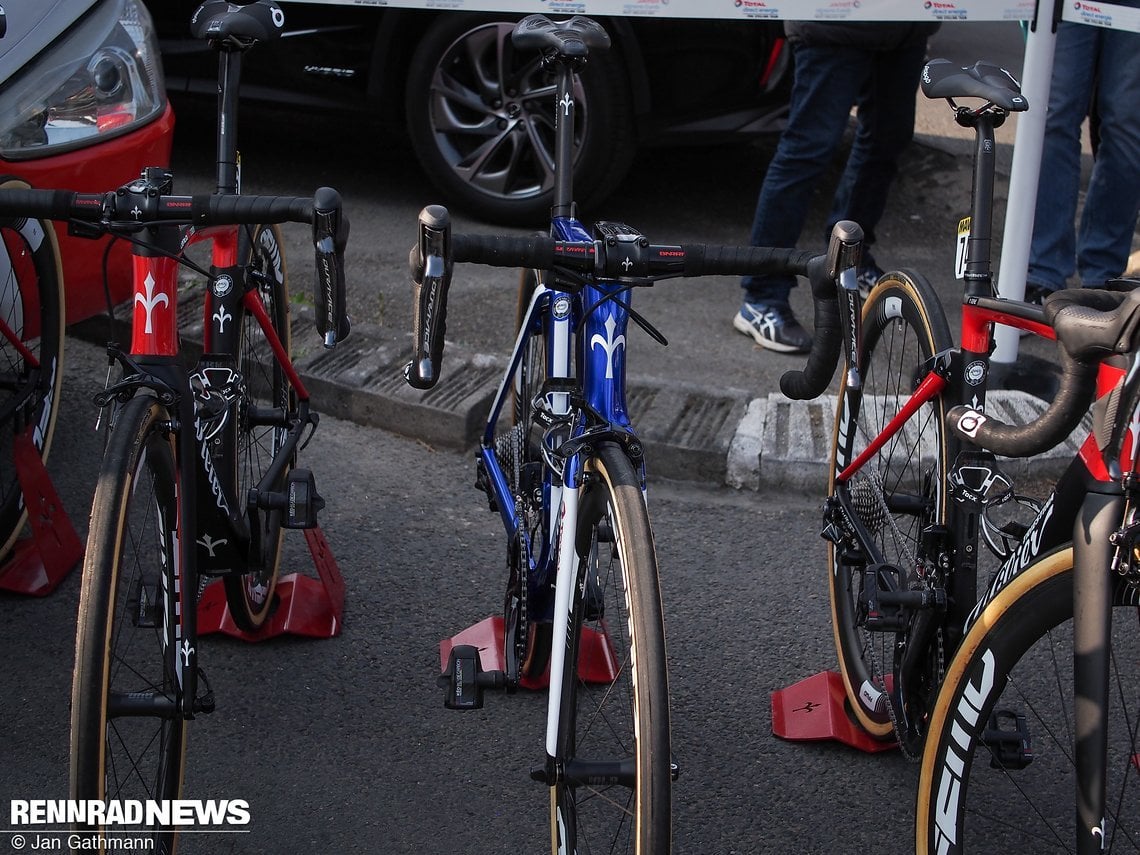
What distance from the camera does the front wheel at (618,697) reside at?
203 centimetres

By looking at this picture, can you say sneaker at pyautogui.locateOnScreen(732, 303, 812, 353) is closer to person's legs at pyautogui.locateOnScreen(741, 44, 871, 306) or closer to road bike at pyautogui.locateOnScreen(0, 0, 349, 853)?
person's legs at pyautogui.locateOnScreen(741, 44, 871, 306)

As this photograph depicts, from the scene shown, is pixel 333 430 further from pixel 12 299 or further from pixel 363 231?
pixel 363 231

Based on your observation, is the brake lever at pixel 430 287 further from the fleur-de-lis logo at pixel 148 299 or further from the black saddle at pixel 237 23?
the black saddle at pixel 237 23

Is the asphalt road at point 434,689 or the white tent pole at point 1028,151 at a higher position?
the white tent pole at point 1028,151

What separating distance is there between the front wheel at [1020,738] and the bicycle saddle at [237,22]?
183 cm

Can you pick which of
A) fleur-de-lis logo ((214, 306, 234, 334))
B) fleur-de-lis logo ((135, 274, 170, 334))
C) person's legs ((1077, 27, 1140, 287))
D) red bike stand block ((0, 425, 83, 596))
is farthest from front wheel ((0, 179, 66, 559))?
person's legs ((1077, 27, 1140, 287))

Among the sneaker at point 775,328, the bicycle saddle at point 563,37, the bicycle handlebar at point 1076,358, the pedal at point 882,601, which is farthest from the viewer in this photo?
the sneaker at point 775,328

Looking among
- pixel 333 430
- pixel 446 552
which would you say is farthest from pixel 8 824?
pixel 333 430

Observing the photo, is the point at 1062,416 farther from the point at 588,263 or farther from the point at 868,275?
the point at 868,275

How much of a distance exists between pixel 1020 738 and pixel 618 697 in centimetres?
83

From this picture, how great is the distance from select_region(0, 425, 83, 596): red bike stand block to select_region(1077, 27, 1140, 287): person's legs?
3.43 meters

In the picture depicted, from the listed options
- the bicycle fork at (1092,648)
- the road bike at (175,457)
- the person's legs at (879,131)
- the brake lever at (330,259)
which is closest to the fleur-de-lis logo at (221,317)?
the road bike at (175,457)

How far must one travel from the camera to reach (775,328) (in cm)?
482

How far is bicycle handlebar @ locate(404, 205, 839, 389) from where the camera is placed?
2.06 m
